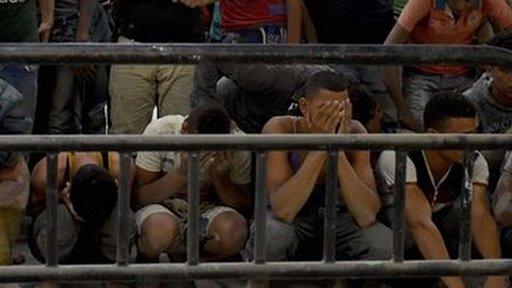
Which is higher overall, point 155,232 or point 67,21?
point 67,21

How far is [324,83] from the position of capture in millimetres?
4910

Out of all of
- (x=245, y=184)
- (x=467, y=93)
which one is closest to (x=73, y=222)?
(x=245, y=184)

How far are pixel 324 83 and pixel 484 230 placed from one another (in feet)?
2.92

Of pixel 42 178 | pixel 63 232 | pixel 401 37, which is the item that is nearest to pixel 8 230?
pixel 63 232

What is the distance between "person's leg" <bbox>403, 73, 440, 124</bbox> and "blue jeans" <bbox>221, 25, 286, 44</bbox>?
0.69 m

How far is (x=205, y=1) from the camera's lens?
6.42 m

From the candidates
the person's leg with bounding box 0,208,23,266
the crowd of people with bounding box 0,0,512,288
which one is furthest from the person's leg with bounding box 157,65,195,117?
the person's leg with bounding box 0,208,23,266

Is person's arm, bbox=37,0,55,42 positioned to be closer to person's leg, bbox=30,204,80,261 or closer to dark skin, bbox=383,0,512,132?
person's leg, bbox=30,204,80,261

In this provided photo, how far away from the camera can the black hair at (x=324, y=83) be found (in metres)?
4.89

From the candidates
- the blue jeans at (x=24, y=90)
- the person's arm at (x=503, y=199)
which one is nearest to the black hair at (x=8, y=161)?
the blue jeans at (x=24, y=90)

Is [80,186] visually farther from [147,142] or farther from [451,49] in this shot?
[451,49]

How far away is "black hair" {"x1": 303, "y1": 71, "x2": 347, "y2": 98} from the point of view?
489 centimetres

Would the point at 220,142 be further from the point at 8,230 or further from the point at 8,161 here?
the point at 8,230

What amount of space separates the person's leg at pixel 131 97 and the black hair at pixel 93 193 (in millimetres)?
1348
